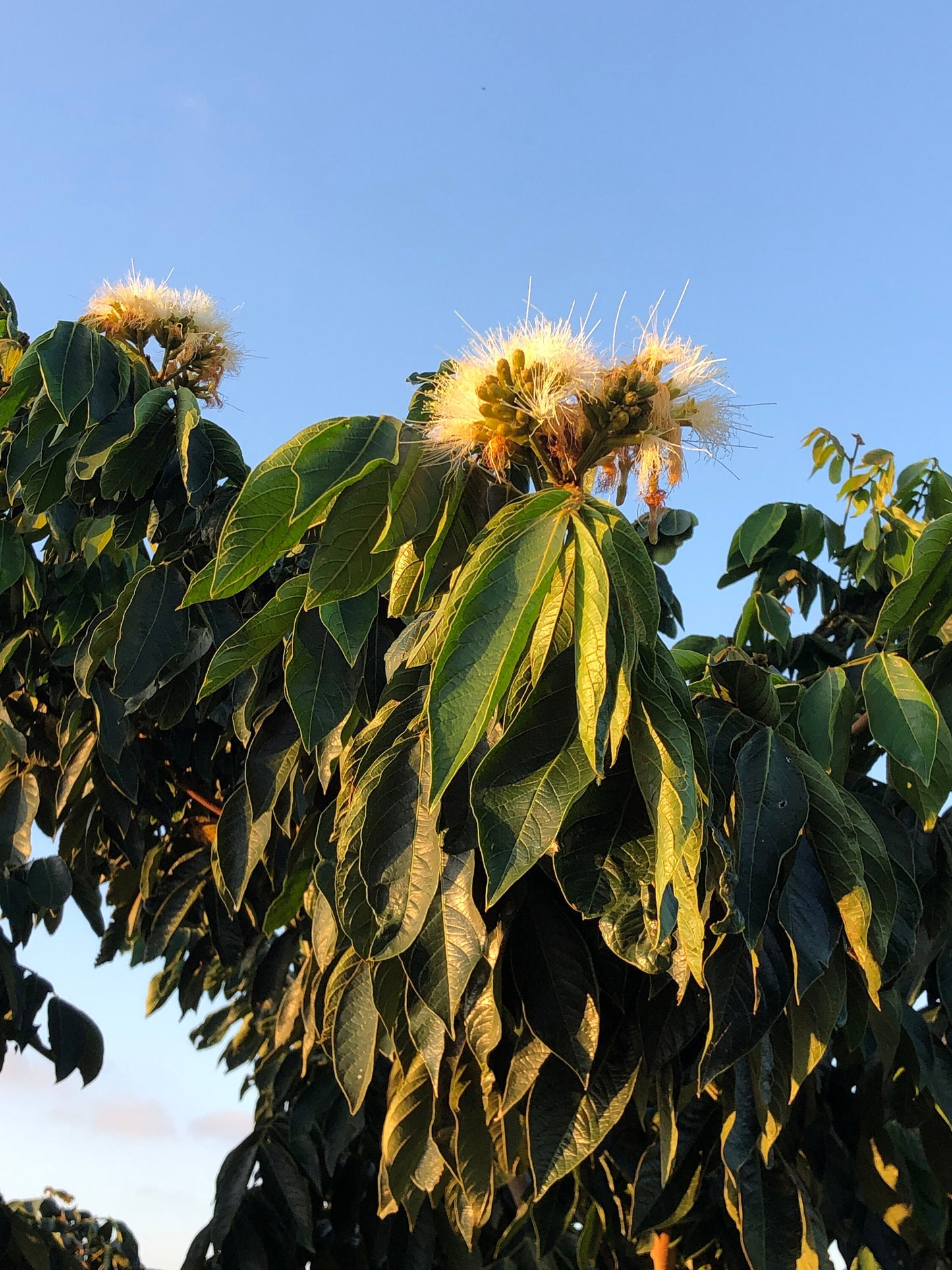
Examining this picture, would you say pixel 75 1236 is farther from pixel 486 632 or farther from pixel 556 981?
pixel 486 632

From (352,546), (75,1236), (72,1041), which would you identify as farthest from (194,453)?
(75,1236)

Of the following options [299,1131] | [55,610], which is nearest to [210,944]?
[299,1131]

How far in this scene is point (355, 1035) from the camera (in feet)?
4.93

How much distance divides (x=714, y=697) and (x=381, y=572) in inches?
19.8

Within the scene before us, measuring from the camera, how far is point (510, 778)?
3.50ft

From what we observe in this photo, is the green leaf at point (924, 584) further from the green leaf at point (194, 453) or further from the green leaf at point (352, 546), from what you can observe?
the green leaf at point (194, 453)

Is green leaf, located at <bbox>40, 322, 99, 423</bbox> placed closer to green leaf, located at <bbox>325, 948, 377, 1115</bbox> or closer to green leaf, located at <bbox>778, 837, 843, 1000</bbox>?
green leaf, located at <bbox>325, 948, 377, 1115</bbox>

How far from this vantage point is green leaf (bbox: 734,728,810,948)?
124 cm

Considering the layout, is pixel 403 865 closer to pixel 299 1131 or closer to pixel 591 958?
pixel 591 958

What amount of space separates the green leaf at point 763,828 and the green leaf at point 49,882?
64.6 inches

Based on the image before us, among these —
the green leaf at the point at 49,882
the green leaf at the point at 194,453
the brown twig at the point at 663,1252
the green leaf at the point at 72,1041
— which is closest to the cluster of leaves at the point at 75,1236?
the green leaf at the point at 72,1041

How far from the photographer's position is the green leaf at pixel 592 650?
984mm

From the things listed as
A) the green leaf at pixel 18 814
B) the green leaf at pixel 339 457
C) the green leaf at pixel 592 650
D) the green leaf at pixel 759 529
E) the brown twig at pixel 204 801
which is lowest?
the green leaf at pixel 592 650

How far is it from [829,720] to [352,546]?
0.71 meters
